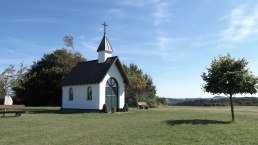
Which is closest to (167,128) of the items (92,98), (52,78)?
(92,98)

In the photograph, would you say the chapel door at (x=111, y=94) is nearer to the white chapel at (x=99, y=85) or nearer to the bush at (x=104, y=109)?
the white chapel at (x=99, y=85)

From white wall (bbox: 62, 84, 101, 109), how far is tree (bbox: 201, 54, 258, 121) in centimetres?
1399

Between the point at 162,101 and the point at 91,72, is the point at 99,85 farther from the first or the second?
the point at 162,101

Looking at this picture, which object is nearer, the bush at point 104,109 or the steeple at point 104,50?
the bush at point 104,109

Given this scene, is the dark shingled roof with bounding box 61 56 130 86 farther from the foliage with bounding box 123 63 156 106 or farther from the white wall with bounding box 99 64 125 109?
the foliage with bounding box 123 63 156 106

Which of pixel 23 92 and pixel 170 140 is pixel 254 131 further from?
pixel 23 92

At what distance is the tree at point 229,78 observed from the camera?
2108 cm

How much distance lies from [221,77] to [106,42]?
16.7 meters

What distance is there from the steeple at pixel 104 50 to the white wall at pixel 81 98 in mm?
3322

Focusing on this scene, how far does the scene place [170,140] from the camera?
13.7 m

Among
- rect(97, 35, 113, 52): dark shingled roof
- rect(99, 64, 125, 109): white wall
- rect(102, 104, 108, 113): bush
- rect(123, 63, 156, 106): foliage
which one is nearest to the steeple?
rect(97, 35, 113, 52): dark shingled roof

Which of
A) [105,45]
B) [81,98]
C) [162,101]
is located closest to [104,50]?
[105,45]

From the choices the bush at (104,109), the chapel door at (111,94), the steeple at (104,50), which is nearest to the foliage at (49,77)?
the steeple at (104,50)

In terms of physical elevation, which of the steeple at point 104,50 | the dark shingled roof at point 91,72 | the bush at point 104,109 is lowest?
the bush at point 104,109
